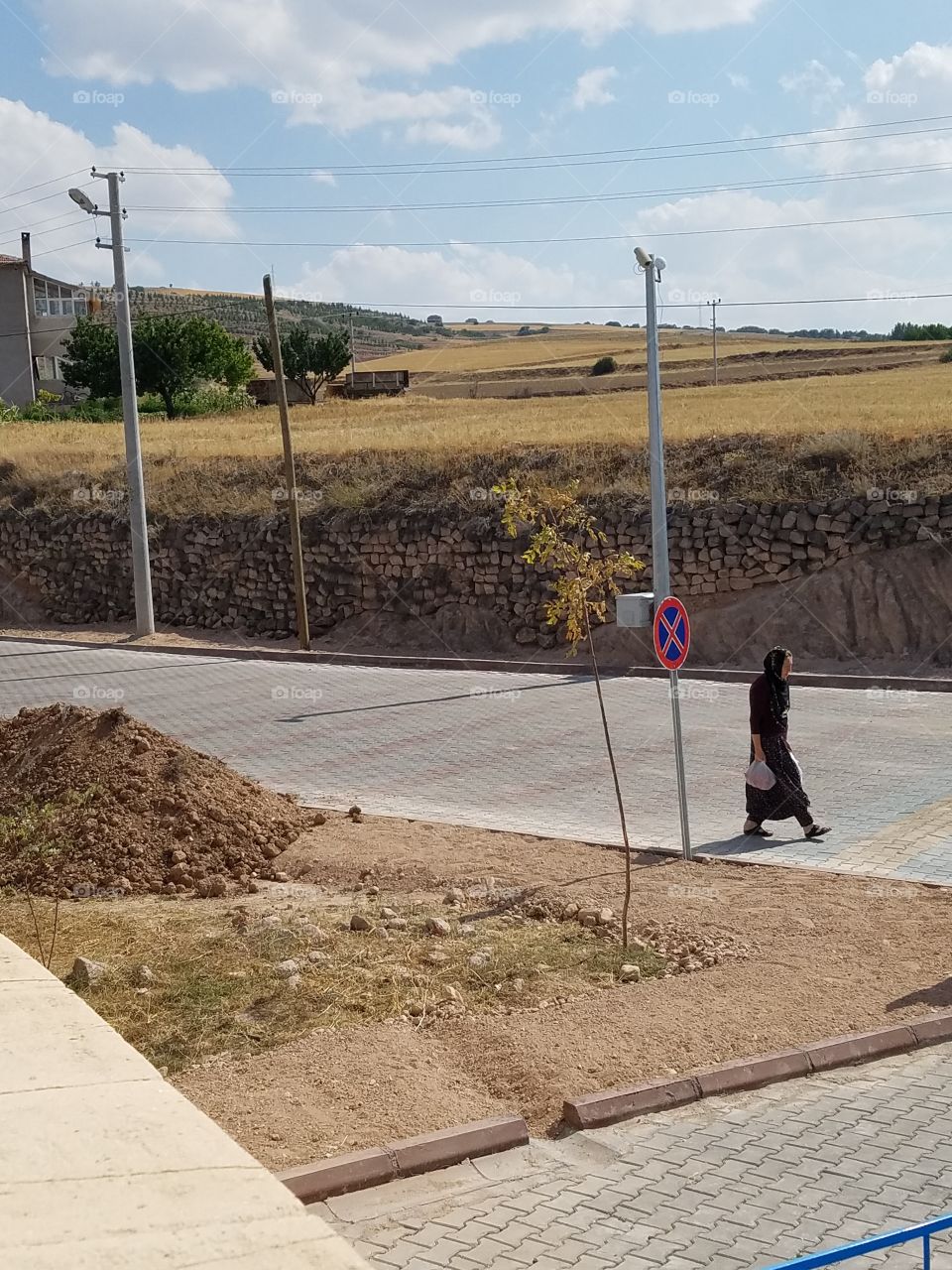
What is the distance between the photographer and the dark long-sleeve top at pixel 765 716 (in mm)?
11133

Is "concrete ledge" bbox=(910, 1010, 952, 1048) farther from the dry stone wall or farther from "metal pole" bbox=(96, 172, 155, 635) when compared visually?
"metal pole" bbox=(96, 172, 155, 635)

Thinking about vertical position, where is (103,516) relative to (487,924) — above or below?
above

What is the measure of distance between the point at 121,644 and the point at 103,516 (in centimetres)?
607

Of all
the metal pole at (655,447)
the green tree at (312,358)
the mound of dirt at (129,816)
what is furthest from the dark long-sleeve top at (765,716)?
the green tree at (312,358)

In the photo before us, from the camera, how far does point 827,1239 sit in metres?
5.06

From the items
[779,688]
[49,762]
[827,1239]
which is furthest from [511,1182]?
[49,762]

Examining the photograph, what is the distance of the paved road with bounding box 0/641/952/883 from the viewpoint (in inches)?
457

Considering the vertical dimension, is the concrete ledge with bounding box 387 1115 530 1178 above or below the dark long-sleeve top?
below

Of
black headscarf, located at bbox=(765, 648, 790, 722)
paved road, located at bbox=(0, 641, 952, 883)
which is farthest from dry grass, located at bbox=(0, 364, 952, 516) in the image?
black headscarf, located at bbox=(765, 648, 790, 722)

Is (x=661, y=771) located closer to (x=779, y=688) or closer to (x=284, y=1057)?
(x=779, y=688)
